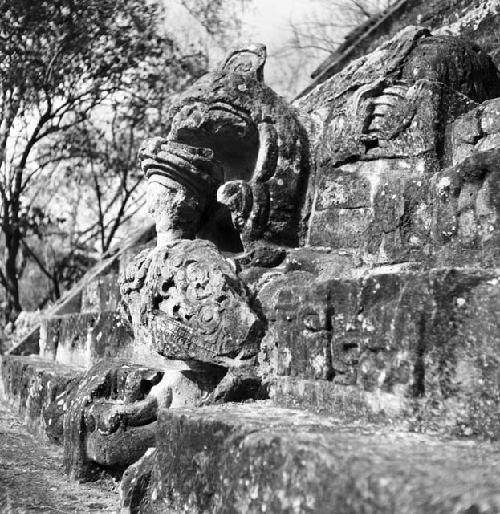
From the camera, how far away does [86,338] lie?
16.8ft

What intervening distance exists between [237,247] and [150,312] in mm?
1114

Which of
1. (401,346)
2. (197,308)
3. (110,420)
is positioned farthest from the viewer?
(110,420)

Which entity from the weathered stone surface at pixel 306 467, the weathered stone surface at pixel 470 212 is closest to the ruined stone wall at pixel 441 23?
the weathered stone surface at pixel 470 212

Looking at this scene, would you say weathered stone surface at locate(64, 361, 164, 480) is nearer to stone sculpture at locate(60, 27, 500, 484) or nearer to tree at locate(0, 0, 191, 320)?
stone sculpture at locate(60, 27, 500, 484)

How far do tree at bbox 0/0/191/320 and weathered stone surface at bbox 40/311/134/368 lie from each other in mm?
5275

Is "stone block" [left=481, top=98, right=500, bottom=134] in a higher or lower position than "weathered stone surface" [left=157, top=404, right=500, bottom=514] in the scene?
higher

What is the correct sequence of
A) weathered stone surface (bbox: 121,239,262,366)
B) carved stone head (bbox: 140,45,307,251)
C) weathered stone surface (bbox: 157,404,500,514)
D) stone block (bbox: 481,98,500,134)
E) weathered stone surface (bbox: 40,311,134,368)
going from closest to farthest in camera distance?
weathered stone surface (bbox: 157,404,500,514) < weathered stone surface (bbox: 121,239,262,366) < stone block (bbox: 481,98,500,134) < carved stone head (bbox: 140,45,307,251) < weathered stone surface (bbox: 40,311,134,368)

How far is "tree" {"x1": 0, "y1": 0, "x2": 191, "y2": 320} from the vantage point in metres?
11.3

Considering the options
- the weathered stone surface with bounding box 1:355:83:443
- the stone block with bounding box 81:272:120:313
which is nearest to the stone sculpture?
the weathered stone surface with bounding box 1:355:83:443

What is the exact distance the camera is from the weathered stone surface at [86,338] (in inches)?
170

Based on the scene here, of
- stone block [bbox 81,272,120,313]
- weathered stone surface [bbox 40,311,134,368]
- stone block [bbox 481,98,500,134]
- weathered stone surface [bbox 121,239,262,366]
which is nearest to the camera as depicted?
weathered stone surface [bbox 121,239,262,366]

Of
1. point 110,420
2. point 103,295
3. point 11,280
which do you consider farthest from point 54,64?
point 110,420

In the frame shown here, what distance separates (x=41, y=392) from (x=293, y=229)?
6.42 feet

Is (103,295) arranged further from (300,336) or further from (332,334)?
(332,334)
